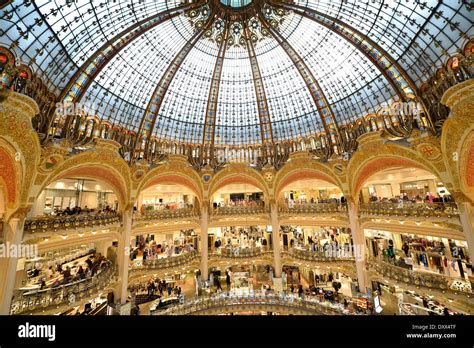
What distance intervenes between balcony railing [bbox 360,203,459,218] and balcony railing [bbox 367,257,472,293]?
483 cm

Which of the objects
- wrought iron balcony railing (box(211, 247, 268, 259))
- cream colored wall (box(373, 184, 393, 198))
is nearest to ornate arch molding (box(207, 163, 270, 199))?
wrought iron balcony railing (box(211, 247, 268, 259))

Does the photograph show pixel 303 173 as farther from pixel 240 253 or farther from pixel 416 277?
pixel 416 277

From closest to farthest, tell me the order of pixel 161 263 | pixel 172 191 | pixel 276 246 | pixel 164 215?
pixel 161 263 < pixel 164 215 < pixel 276 246 < pixel 172 191

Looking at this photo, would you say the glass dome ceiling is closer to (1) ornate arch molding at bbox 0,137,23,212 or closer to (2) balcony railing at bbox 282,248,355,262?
(1) ornate arch molding at bbox 0,137,23,212

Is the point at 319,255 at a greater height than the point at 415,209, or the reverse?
the point at 415,209

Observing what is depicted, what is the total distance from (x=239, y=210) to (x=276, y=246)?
274 inches

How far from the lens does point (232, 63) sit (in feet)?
93.2

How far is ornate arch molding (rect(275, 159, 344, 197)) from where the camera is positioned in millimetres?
28234

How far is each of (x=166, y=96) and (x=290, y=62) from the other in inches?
618

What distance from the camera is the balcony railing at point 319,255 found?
26661 mm

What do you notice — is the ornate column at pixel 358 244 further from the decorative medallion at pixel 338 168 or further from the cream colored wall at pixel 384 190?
the cream colored wall at pixel 384 190

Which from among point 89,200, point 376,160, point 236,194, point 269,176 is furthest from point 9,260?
point 376,160
